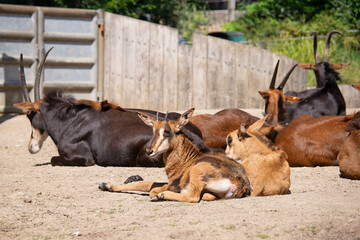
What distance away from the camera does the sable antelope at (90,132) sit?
31.4 ft

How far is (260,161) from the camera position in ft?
22.4

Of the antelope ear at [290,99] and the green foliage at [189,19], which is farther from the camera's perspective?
the green foliage at [189,19]

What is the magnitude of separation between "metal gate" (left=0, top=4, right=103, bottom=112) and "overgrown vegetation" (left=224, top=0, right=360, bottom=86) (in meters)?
7.87

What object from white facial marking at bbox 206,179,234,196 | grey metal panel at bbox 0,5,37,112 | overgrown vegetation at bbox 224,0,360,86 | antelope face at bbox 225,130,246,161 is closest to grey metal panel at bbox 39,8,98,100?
grey metal panel at bbox 0,5,37,112

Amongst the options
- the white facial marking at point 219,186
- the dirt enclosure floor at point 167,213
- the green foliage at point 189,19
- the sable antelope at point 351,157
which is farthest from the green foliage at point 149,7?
the white facial marking at point 219,186

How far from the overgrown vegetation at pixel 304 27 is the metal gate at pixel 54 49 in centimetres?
787

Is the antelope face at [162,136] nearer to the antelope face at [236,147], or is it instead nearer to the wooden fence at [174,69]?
the antelope face at [236,147]

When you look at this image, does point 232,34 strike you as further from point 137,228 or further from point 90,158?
point 137,228

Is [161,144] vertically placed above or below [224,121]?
above

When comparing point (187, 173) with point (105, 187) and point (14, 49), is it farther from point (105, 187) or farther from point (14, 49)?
point (14, 49)

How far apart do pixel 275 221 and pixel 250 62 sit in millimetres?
11167

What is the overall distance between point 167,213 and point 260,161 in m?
1.56

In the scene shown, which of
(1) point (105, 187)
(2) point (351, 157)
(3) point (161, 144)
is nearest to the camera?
(3) point (161, 144)

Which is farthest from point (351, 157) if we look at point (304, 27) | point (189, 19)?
point (189, 19)
